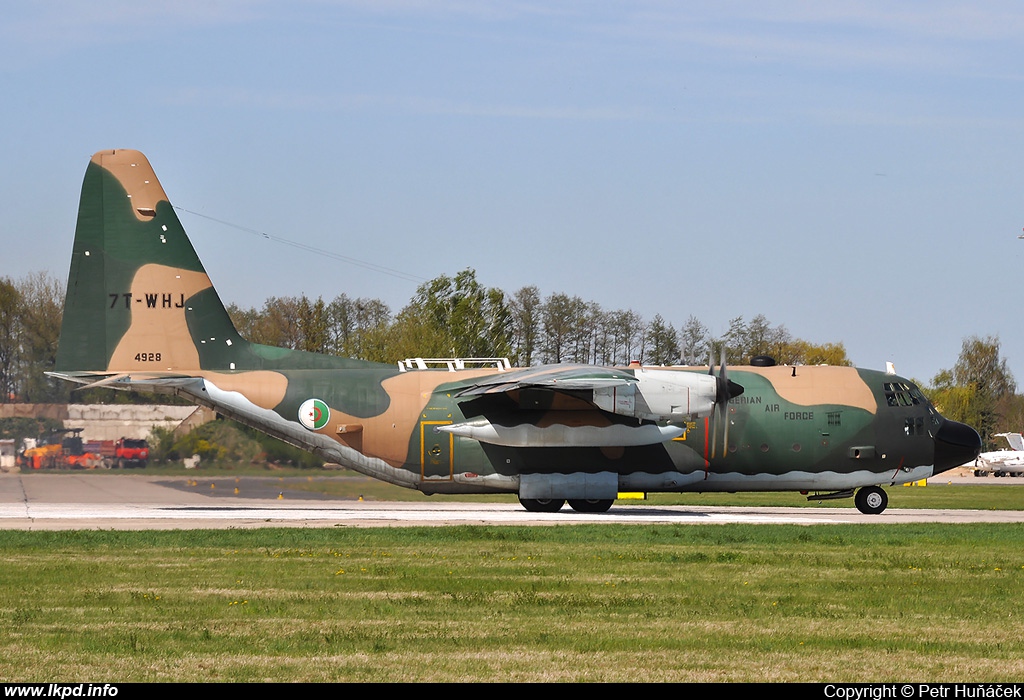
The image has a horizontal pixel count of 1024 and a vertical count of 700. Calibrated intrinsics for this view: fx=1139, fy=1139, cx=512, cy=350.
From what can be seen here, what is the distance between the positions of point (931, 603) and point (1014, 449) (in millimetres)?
70532

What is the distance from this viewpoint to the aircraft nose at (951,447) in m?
32.5

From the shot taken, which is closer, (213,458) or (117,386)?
(117,386)

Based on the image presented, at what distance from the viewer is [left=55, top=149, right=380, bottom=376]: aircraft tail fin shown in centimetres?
3225

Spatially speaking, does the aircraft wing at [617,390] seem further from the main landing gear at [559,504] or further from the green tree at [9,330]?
the green tree at [9,330]

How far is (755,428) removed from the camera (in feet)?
103

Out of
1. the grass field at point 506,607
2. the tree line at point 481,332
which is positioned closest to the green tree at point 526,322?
the tree line at point 481,332

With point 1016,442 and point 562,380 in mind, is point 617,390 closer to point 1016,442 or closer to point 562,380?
point 562,380

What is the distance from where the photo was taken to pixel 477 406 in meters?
31.2

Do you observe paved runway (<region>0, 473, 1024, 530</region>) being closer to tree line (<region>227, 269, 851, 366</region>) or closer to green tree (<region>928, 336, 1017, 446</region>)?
tree line (<region>227, 269, 851, 366</region>)

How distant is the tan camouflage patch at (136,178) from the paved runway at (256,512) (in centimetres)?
807

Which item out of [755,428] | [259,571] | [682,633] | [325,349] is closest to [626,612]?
[682,633]

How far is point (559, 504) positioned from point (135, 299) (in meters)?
13.4
